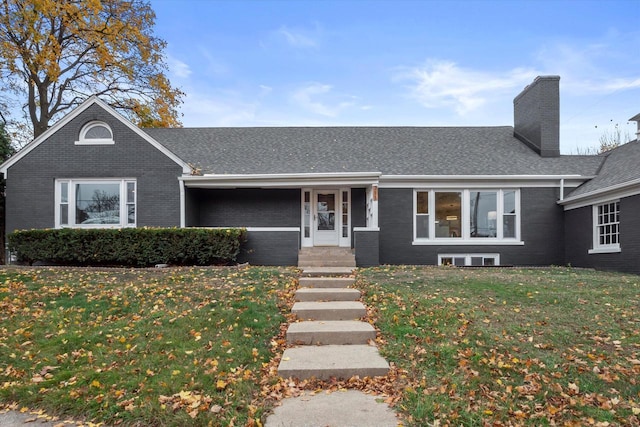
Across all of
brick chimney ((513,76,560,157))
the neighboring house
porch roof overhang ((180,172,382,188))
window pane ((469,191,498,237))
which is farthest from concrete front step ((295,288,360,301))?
brick chimney ((513,76,560,157))

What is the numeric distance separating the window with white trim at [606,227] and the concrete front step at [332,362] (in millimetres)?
10059

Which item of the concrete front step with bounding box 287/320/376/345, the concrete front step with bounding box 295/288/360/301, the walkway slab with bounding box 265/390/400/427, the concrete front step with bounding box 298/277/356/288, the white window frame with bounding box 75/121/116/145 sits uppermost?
the white window frame with bounding box 75/121/116/145

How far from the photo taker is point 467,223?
14.1 m

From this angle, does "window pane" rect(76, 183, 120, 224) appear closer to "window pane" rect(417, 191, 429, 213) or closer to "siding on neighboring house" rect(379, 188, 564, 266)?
"siding on neighboring house" rect(379, 188, 564, 266)

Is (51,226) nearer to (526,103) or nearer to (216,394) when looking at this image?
(216,394)

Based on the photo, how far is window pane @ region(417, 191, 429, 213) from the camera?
14195 millimetres

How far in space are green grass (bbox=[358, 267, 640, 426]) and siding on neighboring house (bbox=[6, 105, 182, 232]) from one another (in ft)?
24.9

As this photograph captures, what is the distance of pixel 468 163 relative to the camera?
14680 millimetres

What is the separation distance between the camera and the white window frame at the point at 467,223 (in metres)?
14.0

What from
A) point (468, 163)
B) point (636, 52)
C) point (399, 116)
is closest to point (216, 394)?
point (468, 163)

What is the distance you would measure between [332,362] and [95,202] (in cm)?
1092

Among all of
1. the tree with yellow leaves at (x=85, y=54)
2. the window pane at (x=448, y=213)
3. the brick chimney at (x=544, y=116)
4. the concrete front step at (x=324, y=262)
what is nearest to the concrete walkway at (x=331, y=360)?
the concrete front step at (x=324, y=262)

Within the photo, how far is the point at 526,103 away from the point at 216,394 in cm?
1638

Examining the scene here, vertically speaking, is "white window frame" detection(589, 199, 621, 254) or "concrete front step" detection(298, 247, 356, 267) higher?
"white window frame" detection(589, 199, 621, 254)
